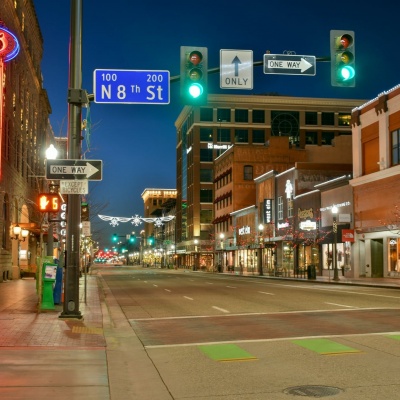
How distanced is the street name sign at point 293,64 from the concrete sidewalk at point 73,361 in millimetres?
7346

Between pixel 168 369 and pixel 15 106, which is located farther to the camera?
pixel 15 106

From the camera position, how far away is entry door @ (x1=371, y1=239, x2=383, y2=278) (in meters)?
46.9

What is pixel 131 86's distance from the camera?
15094 mm

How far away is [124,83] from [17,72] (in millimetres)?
32360

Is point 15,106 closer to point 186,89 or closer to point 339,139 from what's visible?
point 186,89

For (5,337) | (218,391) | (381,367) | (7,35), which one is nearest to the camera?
(218,391)

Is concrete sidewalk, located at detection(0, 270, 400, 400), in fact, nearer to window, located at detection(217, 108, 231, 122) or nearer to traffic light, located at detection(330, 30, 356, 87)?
traffic light, located at detection(330, 30, 356, 87)

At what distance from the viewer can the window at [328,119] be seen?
121875mm

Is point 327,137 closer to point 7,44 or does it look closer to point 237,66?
point 7,44

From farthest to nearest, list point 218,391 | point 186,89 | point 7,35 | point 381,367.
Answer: point 7,35, point 186,89, point 381,367, point 218,391

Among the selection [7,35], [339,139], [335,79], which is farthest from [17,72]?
[339,139]

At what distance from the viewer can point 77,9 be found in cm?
1528

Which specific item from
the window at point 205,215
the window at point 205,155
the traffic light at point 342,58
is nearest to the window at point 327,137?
the window at point 205,155

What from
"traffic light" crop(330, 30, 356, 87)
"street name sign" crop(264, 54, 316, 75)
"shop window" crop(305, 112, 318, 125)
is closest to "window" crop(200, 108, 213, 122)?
"shop window" crop(305, 112, 318, 125)
